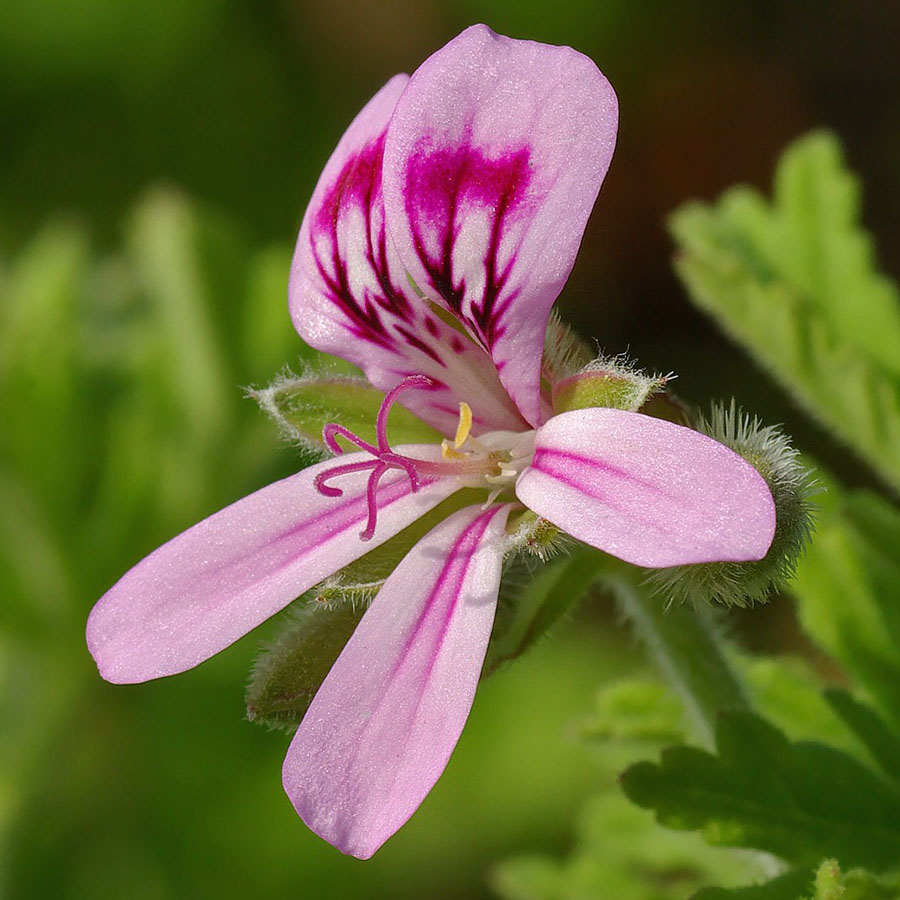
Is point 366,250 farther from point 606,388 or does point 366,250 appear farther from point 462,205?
point 606,388

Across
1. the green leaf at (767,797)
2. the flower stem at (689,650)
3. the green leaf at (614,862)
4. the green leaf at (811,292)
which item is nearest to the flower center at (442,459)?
the flower stem at (689,650)

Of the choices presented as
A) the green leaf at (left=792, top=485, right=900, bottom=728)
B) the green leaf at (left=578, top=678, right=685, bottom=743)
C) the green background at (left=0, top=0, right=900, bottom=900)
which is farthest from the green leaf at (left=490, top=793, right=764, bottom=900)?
the green leaf at (left=792, top=485, right=900, bottom=728)

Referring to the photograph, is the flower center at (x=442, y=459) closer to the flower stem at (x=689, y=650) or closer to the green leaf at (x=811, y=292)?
the flower stem at (x=689, y=650)

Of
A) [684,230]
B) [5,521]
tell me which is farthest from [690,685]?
[5,521]

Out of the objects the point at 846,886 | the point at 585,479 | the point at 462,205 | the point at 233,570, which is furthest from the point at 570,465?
the point at 846,886

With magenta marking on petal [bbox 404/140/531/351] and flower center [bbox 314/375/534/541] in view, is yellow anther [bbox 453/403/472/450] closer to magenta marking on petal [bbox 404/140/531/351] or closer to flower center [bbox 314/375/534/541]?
flower center [bbox 314/375/534/541]

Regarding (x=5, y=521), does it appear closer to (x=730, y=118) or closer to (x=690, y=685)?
(x=690, y=685)
